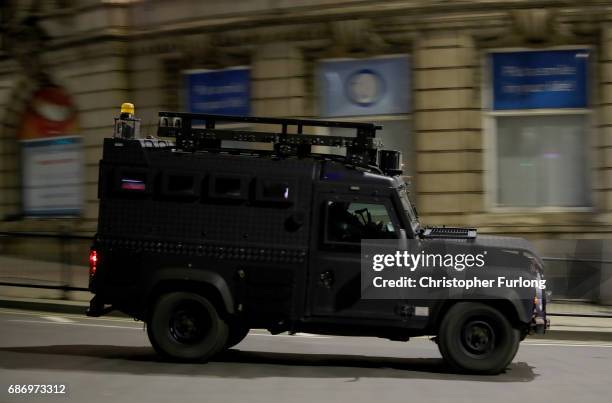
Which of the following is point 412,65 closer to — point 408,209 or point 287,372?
point 408,209

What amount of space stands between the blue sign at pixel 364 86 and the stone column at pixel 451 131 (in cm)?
66

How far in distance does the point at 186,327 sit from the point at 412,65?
9.21 m

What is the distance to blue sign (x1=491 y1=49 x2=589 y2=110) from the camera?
15.8 meters

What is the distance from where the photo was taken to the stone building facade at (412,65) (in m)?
15.6

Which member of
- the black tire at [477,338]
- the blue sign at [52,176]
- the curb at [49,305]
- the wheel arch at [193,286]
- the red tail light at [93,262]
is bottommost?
the curb at [49,305]

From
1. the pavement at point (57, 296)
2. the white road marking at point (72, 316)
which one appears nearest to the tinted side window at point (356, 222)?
the pavement at point (57, 296)

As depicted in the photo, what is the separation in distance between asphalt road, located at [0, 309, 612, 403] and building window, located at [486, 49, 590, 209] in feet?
16.7

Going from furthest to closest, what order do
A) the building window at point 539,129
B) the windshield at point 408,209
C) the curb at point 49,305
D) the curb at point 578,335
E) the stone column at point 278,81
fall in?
the stone column at point 278,81 → the building window at point 539,129 → the curb at point 49,305 → the curb at point 578,335 → the windshield at point 408,209

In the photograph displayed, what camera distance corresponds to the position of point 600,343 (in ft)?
38.3

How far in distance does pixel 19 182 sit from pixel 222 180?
44.5 ft

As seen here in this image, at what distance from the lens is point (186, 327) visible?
8.85m

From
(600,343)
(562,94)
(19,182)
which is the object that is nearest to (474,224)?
(562,94)

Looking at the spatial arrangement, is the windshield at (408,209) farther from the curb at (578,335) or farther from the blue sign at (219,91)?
the blue sign at (219,91)

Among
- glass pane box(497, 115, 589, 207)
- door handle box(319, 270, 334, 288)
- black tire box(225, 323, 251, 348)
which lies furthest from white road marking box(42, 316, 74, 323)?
glass pane box(497, 115, 589, 207)
